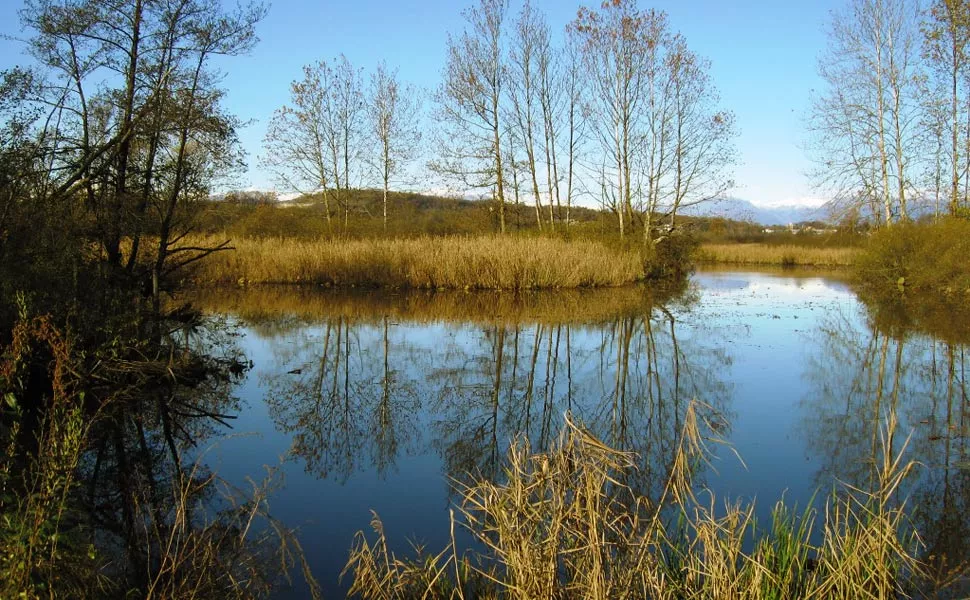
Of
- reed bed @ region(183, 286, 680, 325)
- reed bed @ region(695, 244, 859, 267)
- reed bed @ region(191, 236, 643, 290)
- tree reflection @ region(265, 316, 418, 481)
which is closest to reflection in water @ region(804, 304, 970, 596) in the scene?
tree reflection @ region(265, 316, 418, 481)

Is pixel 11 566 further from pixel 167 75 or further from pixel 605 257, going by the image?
pixel 605 257

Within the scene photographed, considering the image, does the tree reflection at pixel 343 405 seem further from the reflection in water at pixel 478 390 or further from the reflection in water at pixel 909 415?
the reflection in water at pixel 909 415

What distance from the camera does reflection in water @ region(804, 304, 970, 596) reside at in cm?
394

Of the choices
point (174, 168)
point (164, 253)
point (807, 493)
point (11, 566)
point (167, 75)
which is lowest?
point (807, 493)

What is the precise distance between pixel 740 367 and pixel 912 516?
5083 millimetres

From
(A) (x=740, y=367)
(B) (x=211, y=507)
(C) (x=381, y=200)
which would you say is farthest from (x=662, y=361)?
(C) (x=381, y=200)

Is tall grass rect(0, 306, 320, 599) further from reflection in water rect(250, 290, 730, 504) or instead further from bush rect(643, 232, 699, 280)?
bush rect(643, 232, 699, 280)

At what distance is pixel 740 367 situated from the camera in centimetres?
884

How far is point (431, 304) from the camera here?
16.0 meters

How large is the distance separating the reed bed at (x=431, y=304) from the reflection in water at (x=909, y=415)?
184 inches

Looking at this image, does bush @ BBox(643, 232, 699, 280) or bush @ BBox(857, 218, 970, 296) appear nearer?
bush @ BBox(857, 218, 970, 296)

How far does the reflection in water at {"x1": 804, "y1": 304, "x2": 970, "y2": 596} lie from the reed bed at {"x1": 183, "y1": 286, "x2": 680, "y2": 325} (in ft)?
15.3

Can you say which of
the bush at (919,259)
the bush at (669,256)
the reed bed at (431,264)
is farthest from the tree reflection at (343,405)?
the bush at (669,256)

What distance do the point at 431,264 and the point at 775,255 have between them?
28.8 metres
